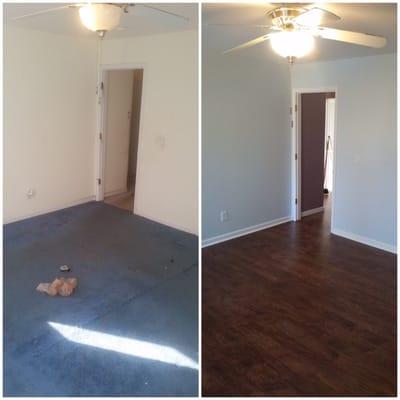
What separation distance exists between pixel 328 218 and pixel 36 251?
3396 millimetres

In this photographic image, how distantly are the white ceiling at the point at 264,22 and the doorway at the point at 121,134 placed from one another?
0.46 metres

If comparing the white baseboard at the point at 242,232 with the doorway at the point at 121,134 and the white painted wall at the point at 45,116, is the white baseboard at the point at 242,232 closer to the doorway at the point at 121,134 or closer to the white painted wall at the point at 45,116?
the doorway at the point at 121,134

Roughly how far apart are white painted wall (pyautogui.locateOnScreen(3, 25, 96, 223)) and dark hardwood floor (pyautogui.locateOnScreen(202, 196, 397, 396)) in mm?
1144

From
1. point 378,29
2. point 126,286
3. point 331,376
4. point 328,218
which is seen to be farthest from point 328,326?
point 328,218

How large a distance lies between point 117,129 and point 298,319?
1.54m

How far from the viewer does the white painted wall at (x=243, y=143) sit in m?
3.16

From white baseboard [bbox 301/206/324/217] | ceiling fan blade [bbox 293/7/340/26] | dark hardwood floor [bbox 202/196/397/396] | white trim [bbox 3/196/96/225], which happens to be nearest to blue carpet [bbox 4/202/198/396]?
white trim [bbox 3/196/96/225]

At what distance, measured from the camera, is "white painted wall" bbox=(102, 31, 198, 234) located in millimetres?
1633

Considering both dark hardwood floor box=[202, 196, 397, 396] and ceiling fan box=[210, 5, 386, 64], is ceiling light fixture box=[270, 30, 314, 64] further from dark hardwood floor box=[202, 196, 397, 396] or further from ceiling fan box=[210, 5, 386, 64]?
dark hardwood floor box=[202, 196, 397, 396]

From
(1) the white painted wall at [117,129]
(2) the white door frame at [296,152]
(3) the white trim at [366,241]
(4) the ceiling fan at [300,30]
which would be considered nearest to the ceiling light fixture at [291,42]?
(4) the ceiling fan at [300,30]

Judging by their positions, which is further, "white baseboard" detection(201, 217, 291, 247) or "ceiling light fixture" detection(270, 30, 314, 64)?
"white baseboard" detection(201, 217, 291, 247)

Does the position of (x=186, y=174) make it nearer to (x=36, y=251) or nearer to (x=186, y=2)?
(x=186, y=2)

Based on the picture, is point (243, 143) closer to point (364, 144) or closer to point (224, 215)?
point (224, 215)

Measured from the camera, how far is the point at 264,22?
1.87 m
